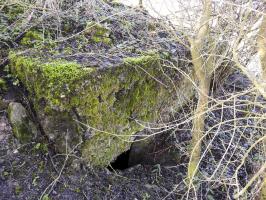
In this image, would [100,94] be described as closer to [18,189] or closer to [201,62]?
[201,62]

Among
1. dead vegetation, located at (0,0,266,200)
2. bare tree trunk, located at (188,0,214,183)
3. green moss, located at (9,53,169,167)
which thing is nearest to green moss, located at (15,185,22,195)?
dead vegetation, located at (0,0,266,200)

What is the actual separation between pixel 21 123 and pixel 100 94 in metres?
0.87

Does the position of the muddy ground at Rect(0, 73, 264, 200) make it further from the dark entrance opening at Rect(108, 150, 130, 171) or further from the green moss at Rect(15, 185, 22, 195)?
the dark entrance opening at Rect(108, 150, 130, 171)

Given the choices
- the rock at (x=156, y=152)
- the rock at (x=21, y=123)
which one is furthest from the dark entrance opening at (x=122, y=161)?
the rock at (x=21, y=123)

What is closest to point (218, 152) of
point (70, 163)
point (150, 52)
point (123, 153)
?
point (123, 153)

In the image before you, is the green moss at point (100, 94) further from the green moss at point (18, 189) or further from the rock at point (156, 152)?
the green moss at point (18, 189)

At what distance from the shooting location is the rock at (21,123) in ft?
11.0

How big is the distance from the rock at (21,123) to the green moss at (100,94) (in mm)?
206

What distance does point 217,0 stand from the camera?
321 cm

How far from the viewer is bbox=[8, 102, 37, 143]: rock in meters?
3.35

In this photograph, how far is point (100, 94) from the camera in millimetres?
3301

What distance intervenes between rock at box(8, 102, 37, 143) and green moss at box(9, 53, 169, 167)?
21cm

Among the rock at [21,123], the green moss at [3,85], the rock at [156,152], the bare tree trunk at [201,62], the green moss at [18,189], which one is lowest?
the green moss at [18,189]

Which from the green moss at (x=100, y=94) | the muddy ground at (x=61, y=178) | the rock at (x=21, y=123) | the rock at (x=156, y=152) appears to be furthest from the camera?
the rock at (x=156, y=152)
